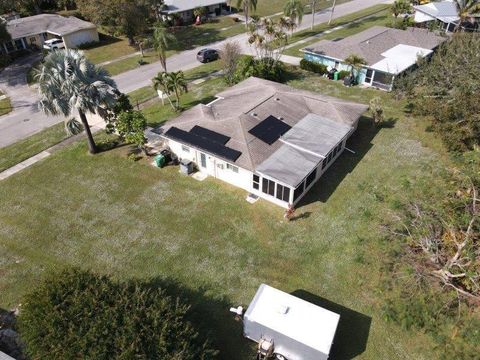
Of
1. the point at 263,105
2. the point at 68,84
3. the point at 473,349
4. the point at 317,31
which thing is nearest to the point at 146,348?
the point at 473,349

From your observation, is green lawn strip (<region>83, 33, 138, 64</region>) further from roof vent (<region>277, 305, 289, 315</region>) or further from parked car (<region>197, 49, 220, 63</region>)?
roof vent (<region>277, 305, 289, 315</region>)

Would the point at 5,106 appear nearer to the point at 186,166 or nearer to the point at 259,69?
the point at 186,166

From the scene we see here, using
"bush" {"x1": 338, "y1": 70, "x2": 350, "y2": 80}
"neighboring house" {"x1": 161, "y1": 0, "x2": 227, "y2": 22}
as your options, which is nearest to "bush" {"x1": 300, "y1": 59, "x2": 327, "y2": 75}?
"bush" {"x1": 338, "y1": 70, "x2": 350, "y2": 80}

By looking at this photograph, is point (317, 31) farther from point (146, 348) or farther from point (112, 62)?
point (146, 348)

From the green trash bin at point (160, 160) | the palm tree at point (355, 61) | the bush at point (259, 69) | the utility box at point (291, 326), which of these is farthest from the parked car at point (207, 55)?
the utility box at point (291, 326)

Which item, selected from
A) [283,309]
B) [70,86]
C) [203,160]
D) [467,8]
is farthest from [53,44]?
[467,8]

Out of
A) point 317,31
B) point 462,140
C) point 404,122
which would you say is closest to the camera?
point 462,140
